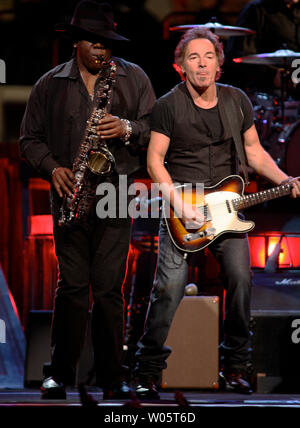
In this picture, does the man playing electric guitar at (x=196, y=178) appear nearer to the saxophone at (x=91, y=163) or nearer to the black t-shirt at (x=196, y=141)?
the black t-shirt at (x=196, y=141)

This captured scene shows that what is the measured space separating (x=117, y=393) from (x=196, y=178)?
134 centimetres

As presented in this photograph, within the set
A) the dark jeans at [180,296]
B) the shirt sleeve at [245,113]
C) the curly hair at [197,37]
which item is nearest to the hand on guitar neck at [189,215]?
the dark jeans at [180,296]

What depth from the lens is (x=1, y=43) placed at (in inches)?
293

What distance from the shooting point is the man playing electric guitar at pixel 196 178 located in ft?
13.7

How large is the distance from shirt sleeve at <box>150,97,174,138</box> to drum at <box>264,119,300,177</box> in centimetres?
225

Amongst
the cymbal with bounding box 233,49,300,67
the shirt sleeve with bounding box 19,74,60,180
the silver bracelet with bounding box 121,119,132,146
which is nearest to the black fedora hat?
the shirt sleeve with bounding box 19,74,60,180

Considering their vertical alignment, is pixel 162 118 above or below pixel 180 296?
above

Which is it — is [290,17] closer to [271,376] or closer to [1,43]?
[1,43]

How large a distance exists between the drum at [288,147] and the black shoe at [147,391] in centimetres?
278

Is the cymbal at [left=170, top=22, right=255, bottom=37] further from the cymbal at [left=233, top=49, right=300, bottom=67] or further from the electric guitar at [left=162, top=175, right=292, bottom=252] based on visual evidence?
the electric guitar at [left=162, top=175, right=292, bottom=252]

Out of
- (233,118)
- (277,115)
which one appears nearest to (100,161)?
(233,118)

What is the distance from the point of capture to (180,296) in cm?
425

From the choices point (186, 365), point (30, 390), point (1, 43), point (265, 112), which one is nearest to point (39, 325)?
point (30, 390)

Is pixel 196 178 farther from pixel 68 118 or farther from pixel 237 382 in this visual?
pixel 237 382
